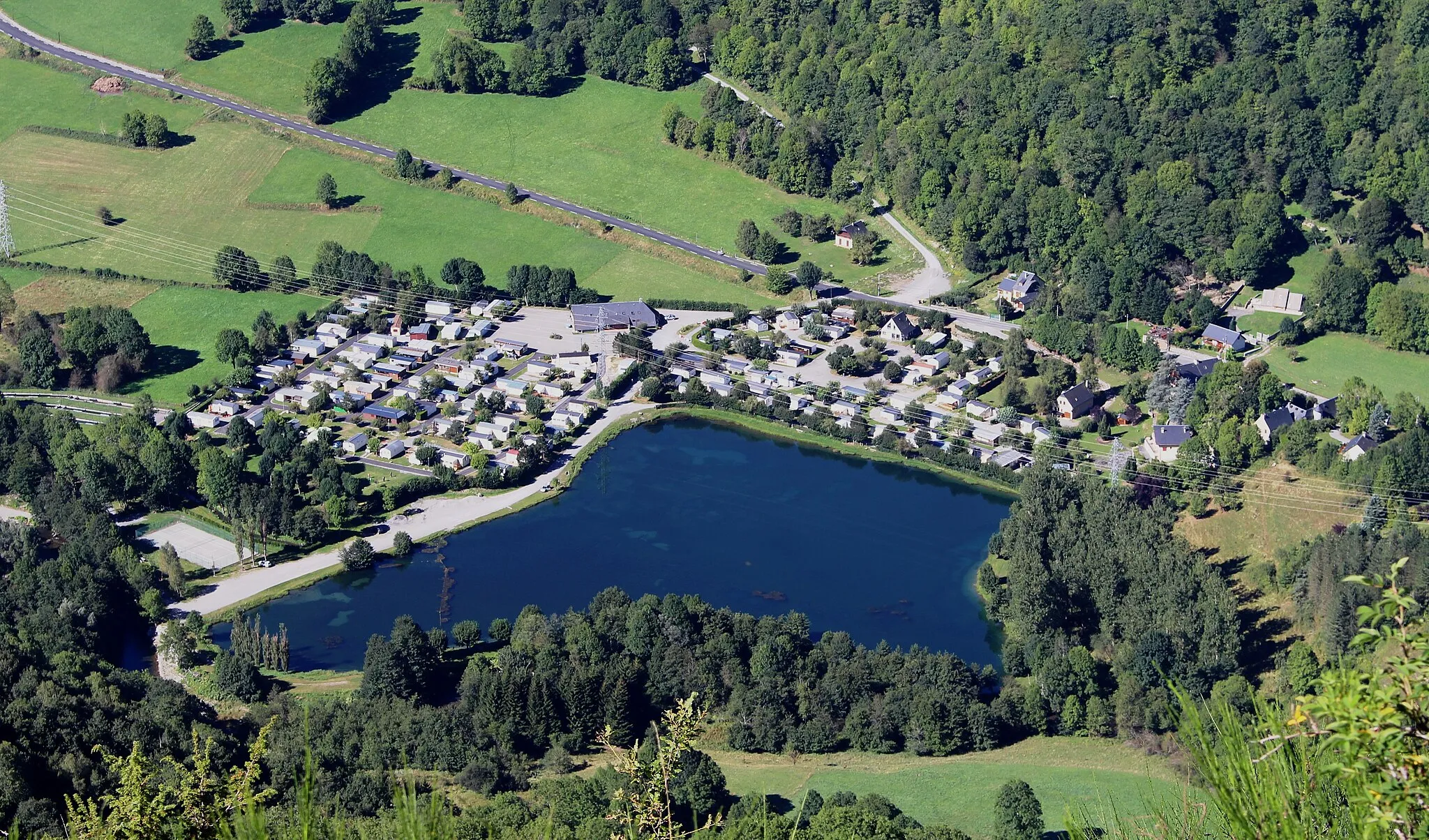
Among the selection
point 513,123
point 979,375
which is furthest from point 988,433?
point 513,123

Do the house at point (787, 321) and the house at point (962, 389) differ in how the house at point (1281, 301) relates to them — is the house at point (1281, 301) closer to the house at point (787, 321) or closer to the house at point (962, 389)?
the house at point (962, 389)

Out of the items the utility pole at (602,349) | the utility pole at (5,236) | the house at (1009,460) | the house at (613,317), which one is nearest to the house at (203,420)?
the utility pole at (602,349)

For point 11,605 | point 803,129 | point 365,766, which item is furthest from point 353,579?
point 803,129

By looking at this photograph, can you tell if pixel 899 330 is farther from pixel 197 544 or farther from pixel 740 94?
pixel 197 544

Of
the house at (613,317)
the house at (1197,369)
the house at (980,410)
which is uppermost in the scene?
the house at (1197,369)

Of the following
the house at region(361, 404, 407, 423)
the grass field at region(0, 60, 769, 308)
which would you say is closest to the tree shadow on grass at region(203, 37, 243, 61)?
the grass field at region(0, 60, 769, 308)

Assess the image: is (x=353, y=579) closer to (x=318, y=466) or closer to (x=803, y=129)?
(x=318, y=466)

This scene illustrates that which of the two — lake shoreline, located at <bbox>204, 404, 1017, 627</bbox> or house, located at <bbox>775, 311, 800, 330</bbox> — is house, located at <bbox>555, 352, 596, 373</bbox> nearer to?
lake shoreline, located at <bbox>204, 404, 1017, 627</bbox>
